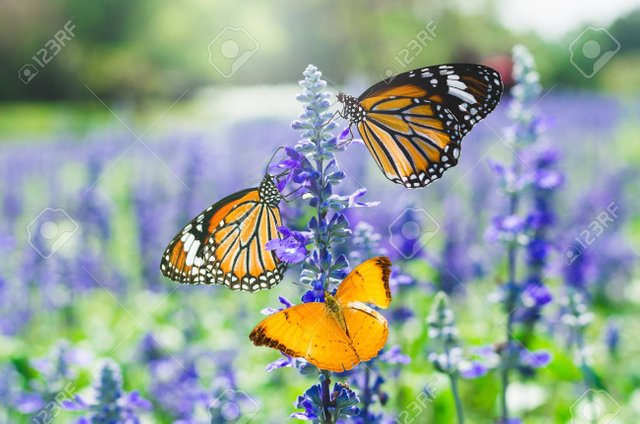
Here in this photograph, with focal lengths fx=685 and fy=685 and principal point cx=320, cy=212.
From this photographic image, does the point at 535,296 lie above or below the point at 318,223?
above

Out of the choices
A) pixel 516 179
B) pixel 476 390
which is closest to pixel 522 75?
pixel 516 179

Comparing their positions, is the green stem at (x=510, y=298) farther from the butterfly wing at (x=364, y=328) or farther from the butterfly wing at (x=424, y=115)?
the butterfly wing at (x=364, y=328)

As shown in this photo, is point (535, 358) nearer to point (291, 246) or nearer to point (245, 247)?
point (245, 247)

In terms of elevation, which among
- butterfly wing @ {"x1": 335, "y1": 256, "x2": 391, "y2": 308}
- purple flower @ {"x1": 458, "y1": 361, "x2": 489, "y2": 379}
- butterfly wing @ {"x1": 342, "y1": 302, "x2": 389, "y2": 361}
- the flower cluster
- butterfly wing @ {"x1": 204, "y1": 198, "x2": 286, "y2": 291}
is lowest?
butterfly wing @ {"x1": 342, "y1": 302, "x2": 389, "y2": 361}

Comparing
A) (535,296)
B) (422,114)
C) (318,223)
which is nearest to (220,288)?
(535,296)

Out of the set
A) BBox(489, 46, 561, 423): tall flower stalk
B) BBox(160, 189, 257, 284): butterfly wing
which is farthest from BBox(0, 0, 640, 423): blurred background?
BBox(160, 189, 257, 284): butterfly wing

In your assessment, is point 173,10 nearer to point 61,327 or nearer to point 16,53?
point 16,53

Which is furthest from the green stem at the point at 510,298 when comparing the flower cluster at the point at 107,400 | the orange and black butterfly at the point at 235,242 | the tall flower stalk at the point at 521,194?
the flower cluster at the point at 107,400

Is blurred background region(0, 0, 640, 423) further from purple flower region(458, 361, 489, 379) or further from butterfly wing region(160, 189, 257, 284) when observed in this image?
purple flower region(458, 361, 489, 379)
